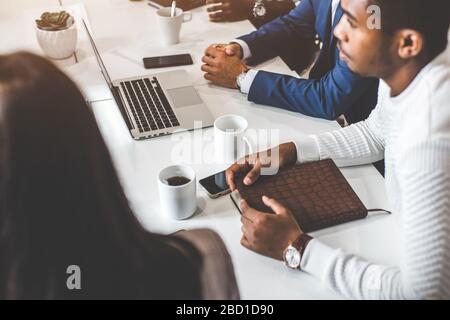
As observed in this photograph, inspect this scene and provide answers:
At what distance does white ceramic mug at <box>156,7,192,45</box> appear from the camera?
1.55m

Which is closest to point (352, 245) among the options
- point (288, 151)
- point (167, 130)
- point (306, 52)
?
point (288, 151)

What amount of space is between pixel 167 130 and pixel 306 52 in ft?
2.55

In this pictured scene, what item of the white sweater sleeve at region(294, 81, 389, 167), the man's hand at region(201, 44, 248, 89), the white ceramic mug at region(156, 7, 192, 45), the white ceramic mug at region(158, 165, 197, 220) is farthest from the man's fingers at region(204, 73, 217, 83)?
the white ceramic mug at region(158, 165, 197, 220)

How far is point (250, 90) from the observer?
134cm

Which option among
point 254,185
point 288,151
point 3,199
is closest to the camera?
point 3,199

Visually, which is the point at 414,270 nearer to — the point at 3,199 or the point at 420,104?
the point at 420,104

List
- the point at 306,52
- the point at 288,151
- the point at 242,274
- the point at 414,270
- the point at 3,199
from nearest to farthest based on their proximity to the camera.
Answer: the point at 3,199
the point at 414,270
the point at 242,274
the point at 288,151
the point at 306,52

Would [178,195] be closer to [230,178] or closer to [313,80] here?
[230,178]

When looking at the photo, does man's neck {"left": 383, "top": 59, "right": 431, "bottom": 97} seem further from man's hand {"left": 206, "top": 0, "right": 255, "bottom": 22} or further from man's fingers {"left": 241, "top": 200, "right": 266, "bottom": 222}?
man's hand {"left": 206, "top": 0, "right": 255, "bottom": 22}

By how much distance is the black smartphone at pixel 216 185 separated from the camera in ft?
3.44

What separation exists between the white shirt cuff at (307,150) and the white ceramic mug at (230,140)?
4.3 inches

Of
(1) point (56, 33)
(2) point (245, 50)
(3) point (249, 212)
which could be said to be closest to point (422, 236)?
(3) point (249, 212)

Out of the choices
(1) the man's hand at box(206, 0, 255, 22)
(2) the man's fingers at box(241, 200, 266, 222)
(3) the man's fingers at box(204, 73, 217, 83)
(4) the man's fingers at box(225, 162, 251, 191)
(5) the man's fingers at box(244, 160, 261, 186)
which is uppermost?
(1) the man's hand at box(206, 0, 255, 22)

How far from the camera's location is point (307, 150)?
3.76 feet
